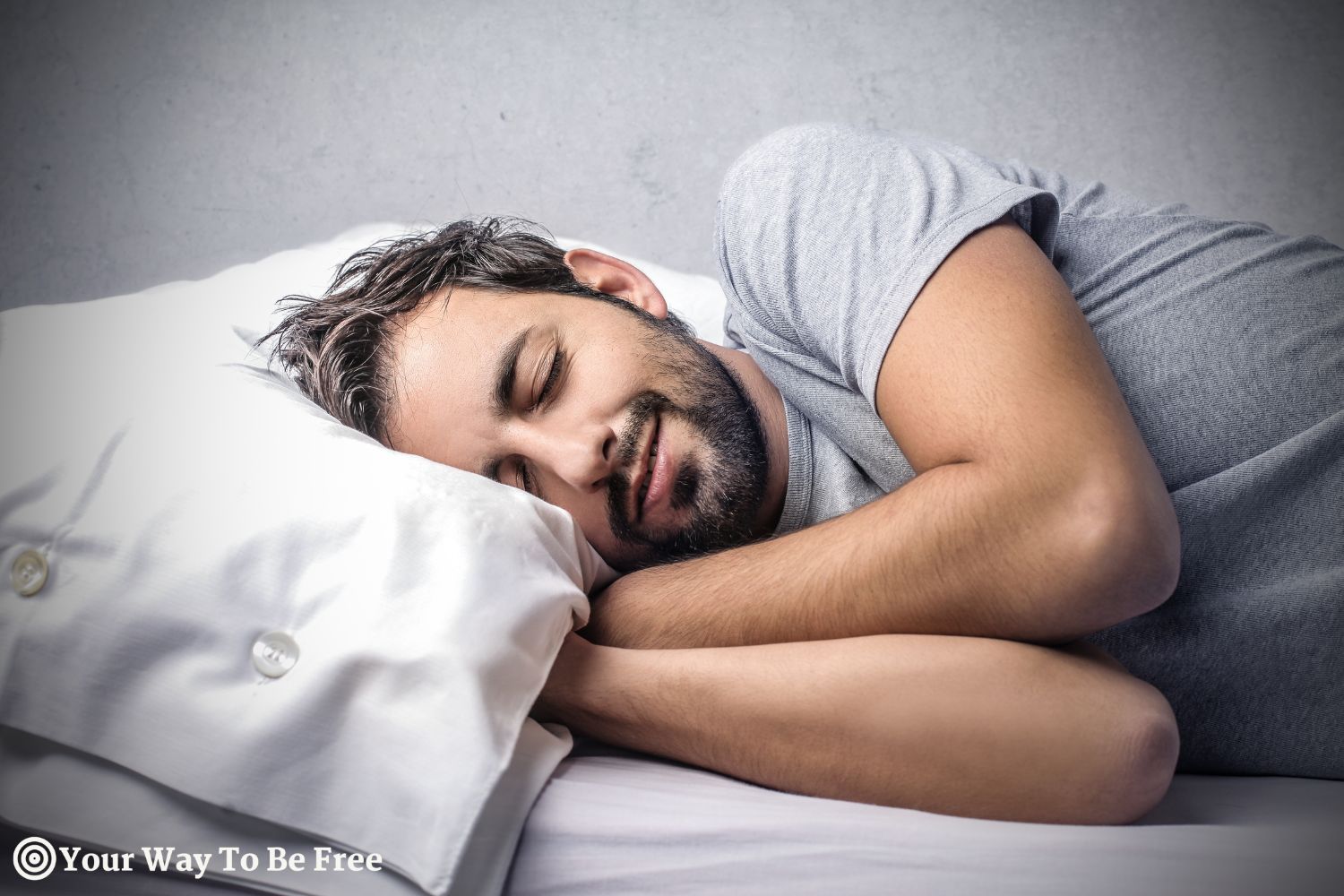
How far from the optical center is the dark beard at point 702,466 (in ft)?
3.27

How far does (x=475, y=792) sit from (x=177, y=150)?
162 centimetres

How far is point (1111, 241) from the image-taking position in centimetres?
103

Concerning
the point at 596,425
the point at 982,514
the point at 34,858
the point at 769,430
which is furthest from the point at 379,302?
the point at 982,514

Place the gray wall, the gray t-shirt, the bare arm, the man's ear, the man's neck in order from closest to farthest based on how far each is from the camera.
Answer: the bare arm < the gray t-shirt < the man's neck < the man's ear < the gray wall

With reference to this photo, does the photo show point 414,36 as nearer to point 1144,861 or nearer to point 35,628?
point 35,628

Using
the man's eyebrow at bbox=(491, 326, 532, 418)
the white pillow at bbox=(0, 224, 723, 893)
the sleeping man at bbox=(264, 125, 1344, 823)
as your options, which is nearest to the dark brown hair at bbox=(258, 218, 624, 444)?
the sleeping man at bbox=(264, 125, 1344, 823)

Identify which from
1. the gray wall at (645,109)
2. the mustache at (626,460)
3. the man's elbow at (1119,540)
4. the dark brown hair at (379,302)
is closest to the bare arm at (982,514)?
the man's elbow at (1119,540)

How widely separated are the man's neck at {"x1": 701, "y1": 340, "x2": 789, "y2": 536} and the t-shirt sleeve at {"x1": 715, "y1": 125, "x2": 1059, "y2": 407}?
0.08 meters

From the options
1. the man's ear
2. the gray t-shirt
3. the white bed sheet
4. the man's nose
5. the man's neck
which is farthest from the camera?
the man's ear

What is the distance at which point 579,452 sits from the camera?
0.96m

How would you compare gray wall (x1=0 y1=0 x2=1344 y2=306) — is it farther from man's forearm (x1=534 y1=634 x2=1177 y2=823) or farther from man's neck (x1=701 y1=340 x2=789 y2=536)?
man's forearm (x1=534 y1=634 x2=1177 y2=823)

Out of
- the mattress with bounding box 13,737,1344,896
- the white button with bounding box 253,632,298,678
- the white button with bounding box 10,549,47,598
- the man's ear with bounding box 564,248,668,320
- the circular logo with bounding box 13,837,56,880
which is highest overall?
the man's ear with bounding box 564,248,668,320

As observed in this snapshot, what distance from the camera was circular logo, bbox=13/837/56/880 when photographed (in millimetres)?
689

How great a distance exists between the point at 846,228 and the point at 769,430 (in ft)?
0.95
